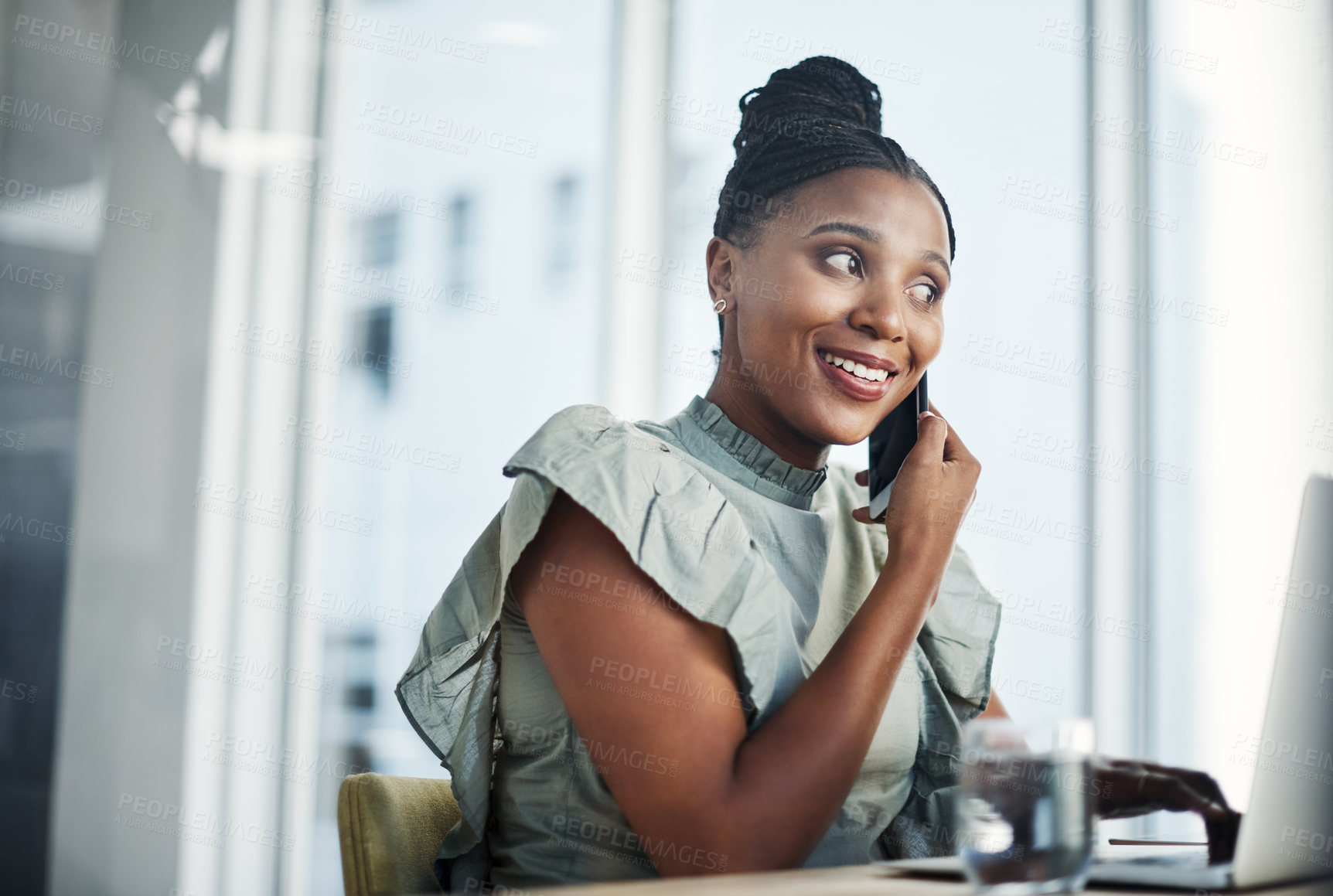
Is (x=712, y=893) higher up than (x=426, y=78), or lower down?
lower down

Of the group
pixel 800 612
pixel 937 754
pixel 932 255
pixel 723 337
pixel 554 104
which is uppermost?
pixel 554 104

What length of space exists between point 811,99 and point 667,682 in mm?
863

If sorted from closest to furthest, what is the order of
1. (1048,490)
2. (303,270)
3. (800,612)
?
1. (800,612)
2. (1048,490)
3. (303,270)

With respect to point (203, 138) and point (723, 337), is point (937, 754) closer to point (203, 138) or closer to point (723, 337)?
point (723, 337)

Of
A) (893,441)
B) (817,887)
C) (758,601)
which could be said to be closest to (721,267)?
(893,441)

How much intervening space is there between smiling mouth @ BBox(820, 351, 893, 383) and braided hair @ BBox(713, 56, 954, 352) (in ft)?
0.62

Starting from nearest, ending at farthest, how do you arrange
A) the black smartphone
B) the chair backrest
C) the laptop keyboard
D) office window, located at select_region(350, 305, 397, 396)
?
1. the laptop keyboard
2. the chair backrest
3. the black smartphone
4. office window, located at select_region(350, 305, 397, 396)

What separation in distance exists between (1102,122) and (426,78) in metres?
1.83

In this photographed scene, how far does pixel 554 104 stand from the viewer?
3.14 metres

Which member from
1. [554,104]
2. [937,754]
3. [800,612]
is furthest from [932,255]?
[554,104]

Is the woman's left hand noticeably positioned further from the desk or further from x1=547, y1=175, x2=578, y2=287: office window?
x1=547, y1=175, x2=578, y2=287: office window

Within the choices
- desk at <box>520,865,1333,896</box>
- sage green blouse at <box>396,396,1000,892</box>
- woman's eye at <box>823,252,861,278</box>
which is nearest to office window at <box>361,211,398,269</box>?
sage green blouse at <box>396,396,1000,892</box>

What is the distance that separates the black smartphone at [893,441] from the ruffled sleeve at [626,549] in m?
0.30

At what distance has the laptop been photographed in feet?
2.37
